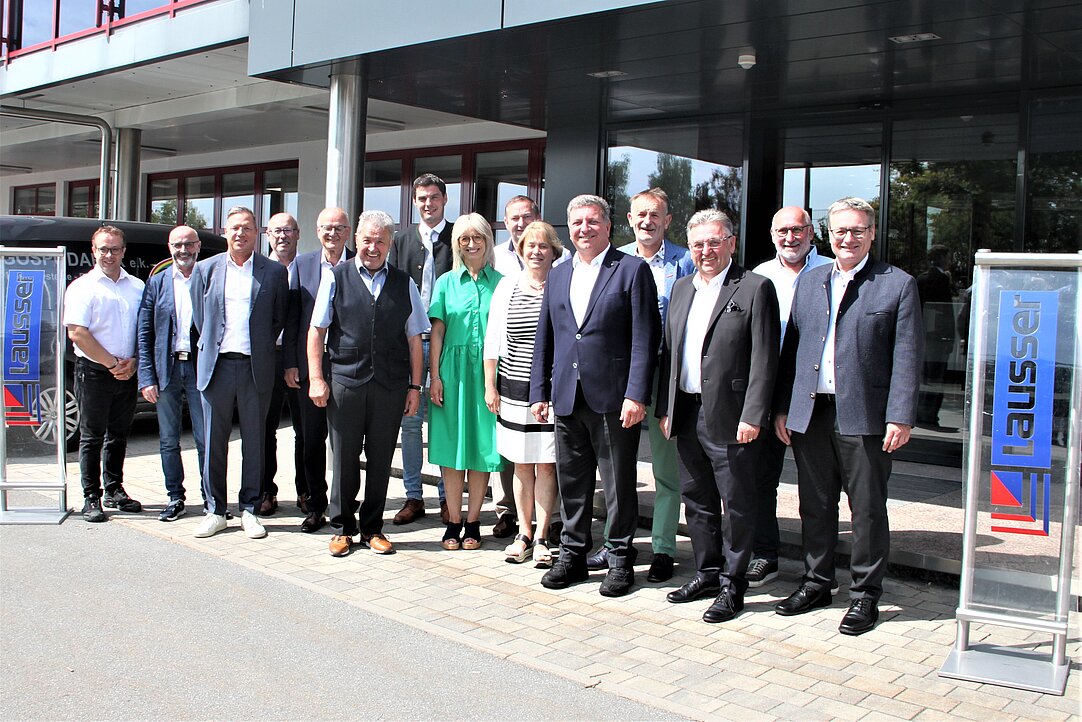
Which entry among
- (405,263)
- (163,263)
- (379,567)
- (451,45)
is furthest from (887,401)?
(163,263)

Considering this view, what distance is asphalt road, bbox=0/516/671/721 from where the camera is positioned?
11.9 ft

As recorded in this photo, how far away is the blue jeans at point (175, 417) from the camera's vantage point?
650 centimetres

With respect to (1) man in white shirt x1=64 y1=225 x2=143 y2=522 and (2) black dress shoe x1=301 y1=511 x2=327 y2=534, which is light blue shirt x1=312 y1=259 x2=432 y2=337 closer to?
(2) black dress shoe x1=301 y1=511 x2=327 y2=534

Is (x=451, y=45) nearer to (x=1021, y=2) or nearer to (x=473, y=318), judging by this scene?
(x=473, y=318)

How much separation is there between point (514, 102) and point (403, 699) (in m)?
6.44

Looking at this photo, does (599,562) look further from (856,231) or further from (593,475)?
(856,231)

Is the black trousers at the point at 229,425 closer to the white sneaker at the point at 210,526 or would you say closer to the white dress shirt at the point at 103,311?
the white sneaker at the point at 210,526

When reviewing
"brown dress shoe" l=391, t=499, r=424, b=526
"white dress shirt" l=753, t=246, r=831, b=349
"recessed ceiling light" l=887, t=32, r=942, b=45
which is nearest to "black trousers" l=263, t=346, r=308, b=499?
"brown dress shoe" l=391, t=499, r=424, b=526

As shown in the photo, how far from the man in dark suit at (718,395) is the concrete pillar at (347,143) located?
Result: 403 centimetres

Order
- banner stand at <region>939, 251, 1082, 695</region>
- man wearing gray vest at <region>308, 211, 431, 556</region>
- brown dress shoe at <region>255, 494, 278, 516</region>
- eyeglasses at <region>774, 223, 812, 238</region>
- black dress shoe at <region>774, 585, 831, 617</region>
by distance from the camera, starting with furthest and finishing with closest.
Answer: brown dress shoe at <region>255, 494, 278, 516</region> → man wearing gray vest at <region>308, 211, 431, 556</region> → eyeglasses at <region>774, 223, 812, 238</region> → black dress shoe at <region>774, 585, 831, 617</region> → banner stand at <region>939, 251, 1082, 695</region>

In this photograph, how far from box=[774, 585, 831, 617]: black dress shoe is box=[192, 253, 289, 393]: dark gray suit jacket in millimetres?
3368

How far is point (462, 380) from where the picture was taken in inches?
235

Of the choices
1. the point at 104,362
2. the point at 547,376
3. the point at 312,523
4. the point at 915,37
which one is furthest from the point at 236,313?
the point at 915,37

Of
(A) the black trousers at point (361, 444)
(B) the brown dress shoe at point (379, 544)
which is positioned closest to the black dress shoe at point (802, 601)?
(B) the brown dress shoe at point (379, 544)
